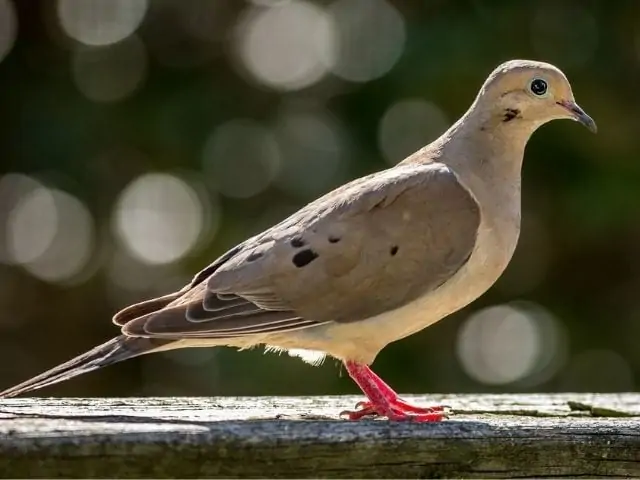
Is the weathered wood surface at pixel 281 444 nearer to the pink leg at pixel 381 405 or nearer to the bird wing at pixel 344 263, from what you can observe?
the pink leg at pixel 381 405

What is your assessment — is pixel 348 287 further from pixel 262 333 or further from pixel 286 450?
pixel 286 450

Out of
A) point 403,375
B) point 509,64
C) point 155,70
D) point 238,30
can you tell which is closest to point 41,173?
point 155,70

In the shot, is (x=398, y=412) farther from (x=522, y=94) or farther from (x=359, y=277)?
(x=522, y=94)

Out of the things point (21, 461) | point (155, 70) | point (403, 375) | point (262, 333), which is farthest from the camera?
point (155, 70)

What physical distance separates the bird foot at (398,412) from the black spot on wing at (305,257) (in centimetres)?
40

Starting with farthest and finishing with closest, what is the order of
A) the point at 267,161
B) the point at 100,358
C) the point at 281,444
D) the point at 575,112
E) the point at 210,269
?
the point at 267,161 < the point at 575,112 < the point at 210,269 < the point at 100,358 < the point at 281,444

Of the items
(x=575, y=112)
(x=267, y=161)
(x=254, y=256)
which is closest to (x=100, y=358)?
(x=254, y=256)

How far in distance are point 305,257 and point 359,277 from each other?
0.15 metres

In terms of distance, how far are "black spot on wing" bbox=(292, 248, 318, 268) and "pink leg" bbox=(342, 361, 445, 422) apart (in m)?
0.29

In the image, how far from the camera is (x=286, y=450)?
2.98 metres

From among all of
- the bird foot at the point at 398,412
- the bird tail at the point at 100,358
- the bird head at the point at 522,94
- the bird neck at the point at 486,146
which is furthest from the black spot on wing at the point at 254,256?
the bird head at the point at 522,94

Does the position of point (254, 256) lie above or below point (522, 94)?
below

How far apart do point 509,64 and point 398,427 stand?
133 cm

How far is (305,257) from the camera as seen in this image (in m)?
3.74
